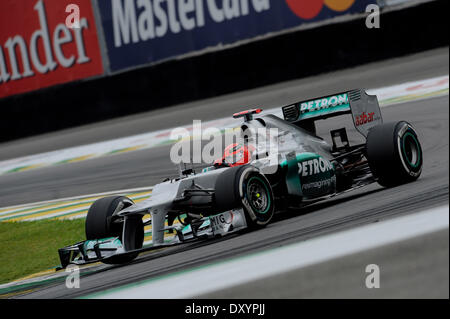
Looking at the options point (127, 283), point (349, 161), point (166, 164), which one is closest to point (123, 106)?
point (166, 164)

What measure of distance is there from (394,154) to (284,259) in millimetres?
2906

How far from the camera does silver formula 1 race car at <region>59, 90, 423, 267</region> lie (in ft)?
24.2

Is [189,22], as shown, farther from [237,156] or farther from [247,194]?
[247,194]

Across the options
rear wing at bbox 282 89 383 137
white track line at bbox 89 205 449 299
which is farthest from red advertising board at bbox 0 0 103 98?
white track line at bbox 89 205 449 299

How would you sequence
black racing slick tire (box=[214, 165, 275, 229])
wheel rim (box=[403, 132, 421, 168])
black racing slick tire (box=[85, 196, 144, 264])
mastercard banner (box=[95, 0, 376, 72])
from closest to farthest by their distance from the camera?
black racing slick tire (box=[214, 165, 275, 229])
black racing slick tire (box=[85, 196, 144, 264])
wheel rim (box=[403, 132, 421, 168])
mastercard banner (box=[95, 0, 376, 72])

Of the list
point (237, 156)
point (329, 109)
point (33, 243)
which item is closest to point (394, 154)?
point (329, 109)

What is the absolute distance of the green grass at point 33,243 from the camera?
8.99m

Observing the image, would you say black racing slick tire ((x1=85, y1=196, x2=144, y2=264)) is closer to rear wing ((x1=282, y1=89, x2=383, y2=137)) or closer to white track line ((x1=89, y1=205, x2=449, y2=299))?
white track line ((x1=89, y1=205, x2=449, y2=299))

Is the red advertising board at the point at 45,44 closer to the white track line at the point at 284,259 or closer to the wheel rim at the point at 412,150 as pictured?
the wheel rim at the point at 412,150

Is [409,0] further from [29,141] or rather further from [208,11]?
[29,141]

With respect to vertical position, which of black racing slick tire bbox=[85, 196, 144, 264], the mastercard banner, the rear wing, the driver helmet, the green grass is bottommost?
the green grass

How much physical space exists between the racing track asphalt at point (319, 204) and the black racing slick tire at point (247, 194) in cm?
16

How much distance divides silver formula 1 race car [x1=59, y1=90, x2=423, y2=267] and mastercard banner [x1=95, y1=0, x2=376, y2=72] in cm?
1035

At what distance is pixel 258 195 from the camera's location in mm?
7602
